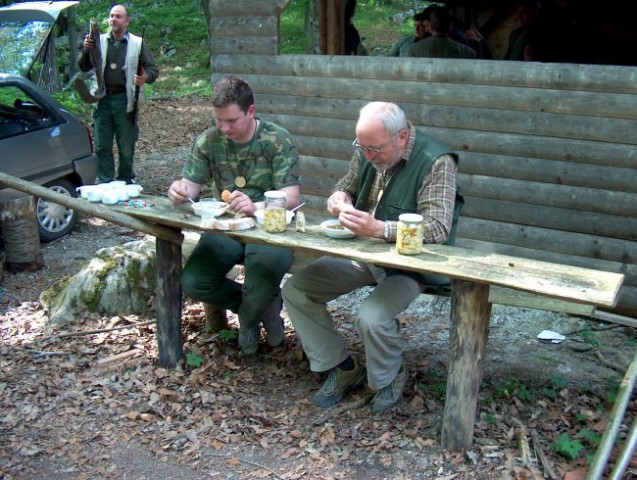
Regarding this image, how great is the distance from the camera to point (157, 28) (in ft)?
82.6

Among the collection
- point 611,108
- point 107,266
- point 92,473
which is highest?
point 611,108

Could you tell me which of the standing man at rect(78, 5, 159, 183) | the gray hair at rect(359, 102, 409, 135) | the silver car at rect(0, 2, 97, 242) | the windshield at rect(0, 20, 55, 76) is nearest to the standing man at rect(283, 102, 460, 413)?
the gray hair at rect(359, 102, 409, 135)

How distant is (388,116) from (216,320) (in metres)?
2.27

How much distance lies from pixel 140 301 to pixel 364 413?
2322mm

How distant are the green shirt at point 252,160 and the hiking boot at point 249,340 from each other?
91 cm

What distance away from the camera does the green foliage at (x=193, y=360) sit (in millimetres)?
4898

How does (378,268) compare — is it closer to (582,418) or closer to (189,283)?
(189,283)

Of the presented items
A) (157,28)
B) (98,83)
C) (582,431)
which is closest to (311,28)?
(98,83)

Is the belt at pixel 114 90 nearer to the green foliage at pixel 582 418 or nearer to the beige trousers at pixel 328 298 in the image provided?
the beige trousers at pixel 328 298

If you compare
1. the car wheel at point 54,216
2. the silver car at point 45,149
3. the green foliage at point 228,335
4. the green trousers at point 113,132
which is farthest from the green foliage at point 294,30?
the green foliage at point 228,335

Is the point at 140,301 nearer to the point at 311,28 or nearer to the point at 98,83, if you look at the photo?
the point at 98,83

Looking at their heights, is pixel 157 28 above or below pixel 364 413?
above

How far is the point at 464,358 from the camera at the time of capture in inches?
148

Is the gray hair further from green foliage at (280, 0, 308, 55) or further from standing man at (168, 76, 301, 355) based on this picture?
green foliage at (280, 0, 308, 55)
